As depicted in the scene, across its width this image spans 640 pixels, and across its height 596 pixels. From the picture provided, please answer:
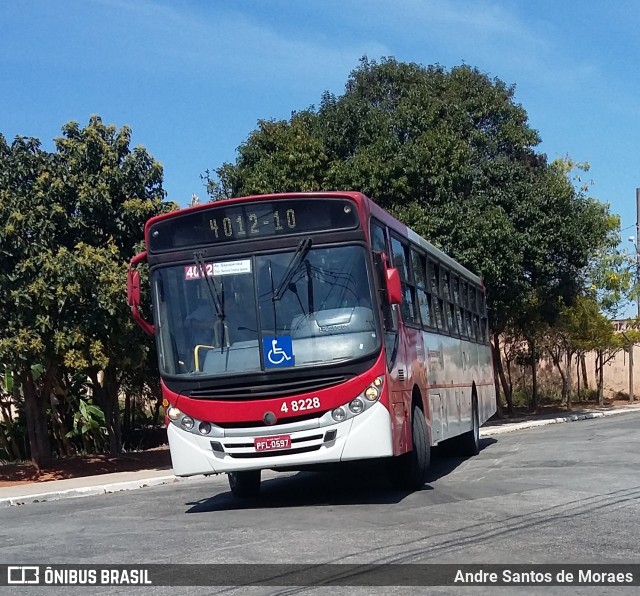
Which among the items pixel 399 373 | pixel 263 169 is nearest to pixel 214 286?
pixel 399 373

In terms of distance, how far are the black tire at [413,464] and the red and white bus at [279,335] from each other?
0.02 meters

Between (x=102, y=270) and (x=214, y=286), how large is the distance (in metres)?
5.83

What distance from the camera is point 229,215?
36.0ft

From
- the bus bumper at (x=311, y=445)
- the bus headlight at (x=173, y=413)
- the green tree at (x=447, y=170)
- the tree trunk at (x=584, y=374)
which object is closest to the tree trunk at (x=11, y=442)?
the green tree at (x=447, y=170)

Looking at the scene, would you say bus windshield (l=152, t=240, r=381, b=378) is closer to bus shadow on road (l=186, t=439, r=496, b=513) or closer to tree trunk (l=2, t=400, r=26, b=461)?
bus shadow on road (l=186, t=439, r=496, b=513)

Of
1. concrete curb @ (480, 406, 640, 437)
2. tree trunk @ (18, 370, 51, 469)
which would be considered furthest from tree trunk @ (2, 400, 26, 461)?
concrete curb @ (480, 406, 640, 437)

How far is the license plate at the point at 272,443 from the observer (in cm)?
1031

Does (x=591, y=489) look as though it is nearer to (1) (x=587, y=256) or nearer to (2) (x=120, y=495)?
(2) (x=120, y=495)

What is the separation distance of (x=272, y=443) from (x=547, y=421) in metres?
19.9

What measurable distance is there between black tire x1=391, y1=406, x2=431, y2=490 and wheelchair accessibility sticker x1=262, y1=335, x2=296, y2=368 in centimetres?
207

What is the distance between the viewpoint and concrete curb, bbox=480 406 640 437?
83.6 ft

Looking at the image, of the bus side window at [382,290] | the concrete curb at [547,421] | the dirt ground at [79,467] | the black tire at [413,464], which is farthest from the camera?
the concrete curb at [547,421]
